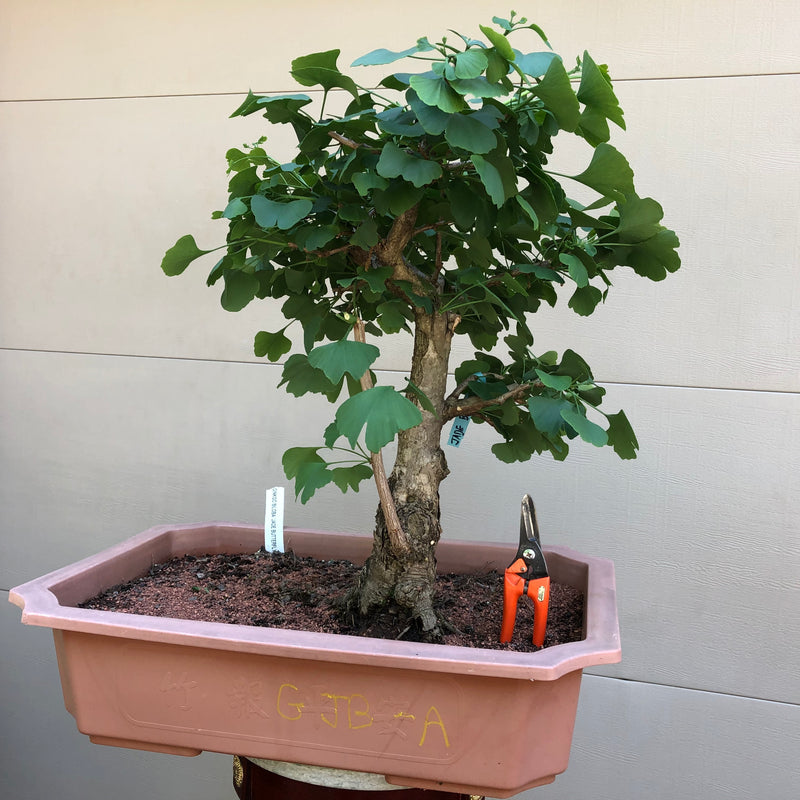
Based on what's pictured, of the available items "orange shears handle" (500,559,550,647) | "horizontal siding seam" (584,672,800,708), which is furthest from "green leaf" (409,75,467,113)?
"horizontal siding seam" (584,672,800,708)

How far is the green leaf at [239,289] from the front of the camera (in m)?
0.77

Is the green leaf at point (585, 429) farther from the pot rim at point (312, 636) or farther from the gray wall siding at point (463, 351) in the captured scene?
the gray wall siding at point (463, 351)

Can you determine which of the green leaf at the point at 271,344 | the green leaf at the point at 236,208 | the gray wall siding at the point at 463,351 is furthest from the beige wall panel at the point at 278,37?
the green leaf at the point at 236,208

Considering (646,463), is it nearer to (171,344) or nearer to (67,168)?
(171,344)

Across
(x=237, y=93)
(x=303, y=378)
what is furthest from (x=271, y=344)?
(x=237, y=93)

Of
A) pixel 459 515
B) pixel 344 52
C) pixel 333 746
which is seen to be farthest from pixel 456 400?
pixel 344 52

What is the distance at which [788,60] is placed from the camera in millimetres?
1190

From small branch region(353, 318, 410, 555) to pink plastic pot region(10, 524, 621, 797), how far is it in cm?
15

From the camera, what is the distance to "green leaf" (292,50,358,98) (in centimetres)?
63

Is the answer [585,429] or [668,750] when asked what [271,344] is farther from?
[668,750]

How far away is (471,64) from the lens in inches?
22.5

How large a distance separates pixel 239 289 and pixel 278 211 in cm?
13

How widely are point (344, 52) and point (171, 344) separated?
589 millimetres

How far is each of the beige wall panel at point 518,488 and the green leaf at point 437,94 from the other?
2.61ft
